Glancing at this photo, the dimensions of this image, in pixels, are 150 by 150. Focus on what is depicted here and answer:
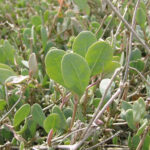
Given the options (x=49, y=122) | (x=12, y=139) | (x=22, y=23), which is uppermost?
(x=22, y=23)

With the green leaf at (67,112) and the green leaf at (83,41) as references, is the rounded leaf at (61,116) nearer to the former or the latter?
the green leaf at (67,112)

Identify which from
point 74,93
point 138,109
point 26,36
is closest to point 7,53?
point 26,36

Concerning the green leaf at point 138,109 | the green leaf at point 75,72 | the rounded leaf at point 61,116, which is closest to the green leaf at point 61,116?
the rounded leaf at point 61,116

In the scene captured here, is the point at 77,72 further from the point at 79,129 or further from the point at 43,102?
the point at 43,102

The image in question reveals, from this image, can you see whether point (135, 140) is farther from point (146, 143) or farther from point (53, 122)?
point (53, 122)

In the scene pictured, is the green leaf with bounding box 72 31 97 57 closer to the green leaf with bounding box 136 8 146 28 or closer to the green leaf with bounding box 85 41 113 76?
the green leaf with bounding box 85 41 113 76

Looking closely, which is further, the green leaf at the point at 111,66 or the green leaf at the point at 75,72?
the green leaf at the point at 111,66

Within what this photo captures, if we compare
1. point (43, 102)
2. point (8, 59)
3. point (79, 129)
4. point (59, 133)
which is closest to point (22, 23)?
point (8, 59)
